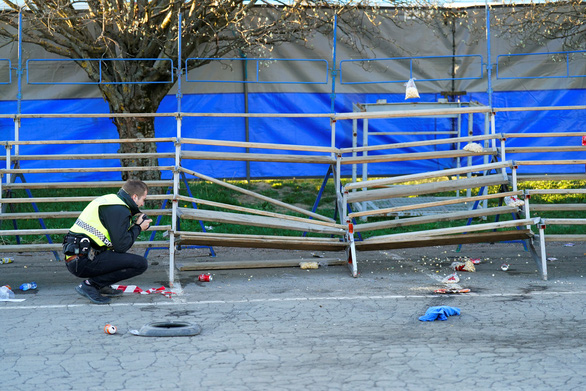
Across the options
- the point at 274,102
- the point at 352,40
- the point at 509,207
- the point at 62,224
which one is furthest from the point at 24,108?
the point at 509,207

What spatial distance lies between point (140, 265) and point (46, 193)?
6.46 metres

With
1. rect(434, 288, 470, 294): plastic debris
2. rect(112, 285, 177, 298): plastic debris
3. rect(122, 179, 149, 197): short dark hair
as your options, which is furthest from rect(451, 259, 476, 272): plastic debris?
rect(122, 179, 149, 197): short dark hair

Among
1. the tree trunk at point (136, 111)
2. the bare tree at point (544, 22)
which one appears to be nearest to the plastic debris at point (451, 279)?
the tree trunk at point (136, 111)

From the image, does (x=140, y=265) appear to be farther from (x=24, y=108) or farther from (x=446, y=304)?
(x=24, y=108)

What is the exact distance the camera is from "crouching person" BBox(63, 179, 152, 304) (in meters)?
7.60

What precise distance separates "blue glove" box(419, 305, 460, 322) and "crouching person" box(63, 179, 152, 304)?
9.83 ft

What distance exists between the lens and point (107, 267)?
25.2 ft

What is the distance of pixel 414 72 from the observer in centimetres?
1496

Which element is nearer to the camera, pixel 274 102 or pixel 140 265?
pixel 140 265

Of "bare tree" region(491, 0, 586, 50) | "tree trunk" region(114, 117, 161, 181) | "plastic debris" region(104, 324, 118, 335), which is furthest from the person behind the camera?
"bare tree" region(491, 0, 586, 50)

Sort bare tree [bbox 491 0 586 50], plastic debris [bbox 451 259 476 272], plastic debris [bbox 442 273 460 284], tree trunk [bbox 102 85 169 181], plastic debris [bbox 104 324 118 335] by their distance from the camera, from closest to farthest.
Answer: plastic debris [bbox 104 324 118 335] < plastic debris [bbox 442 273 460 284] < plastic debris [bbox 451 259 476 272] < tree trunk [bbox 102 85 169 181] < bare tree [bbox 491 0 586 50]

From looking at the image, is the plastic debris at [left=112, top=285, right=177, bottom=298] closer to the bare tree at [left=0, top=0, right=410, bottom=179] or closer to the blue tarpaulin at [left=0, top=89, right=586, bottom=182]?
the bare tree at [left=0, top=0, right=410, bottom=179]

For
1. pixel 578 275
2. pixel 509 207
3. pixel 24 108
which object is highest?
pixel 24 108

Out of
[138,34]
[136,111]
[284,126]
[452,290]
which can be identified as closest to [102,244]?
[452,290]
